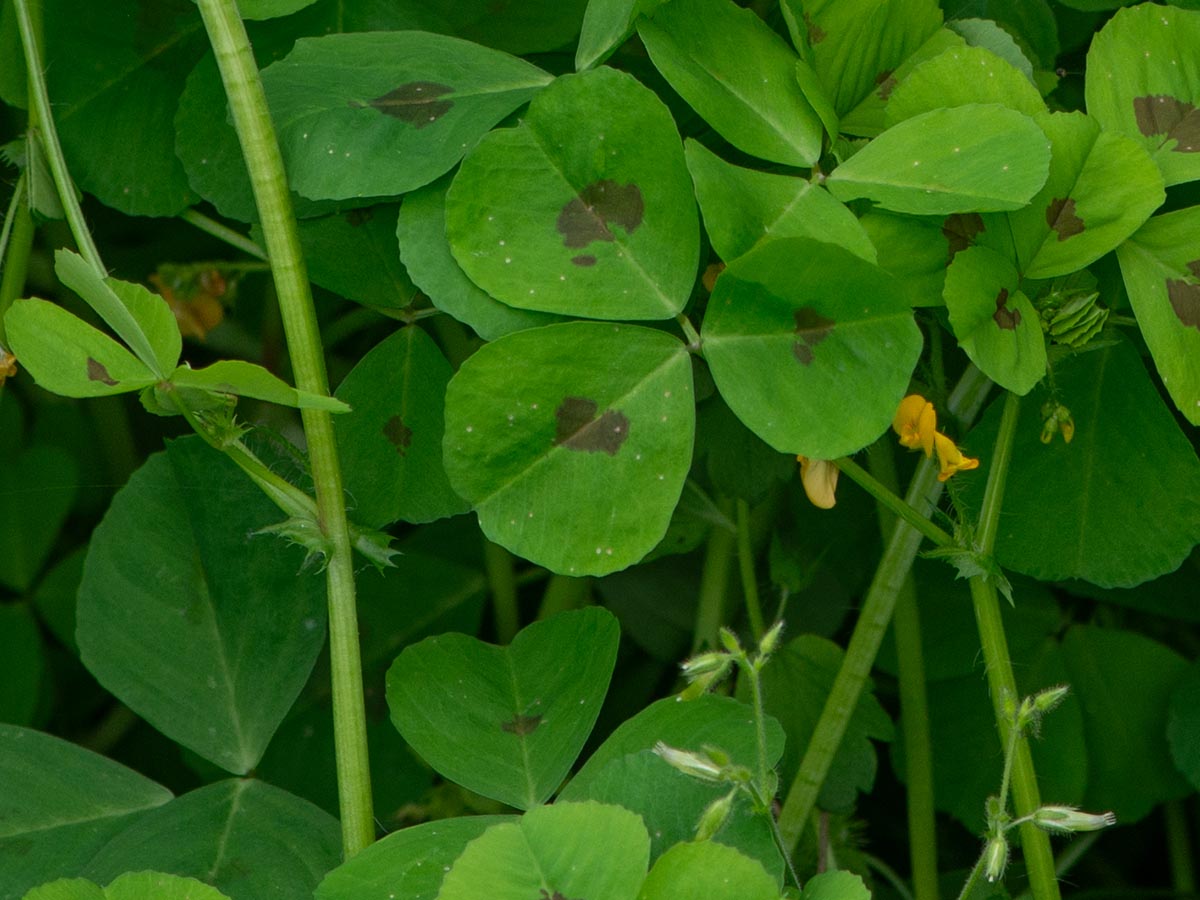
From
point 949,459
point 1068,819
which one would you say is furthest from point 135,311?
point 1068,819

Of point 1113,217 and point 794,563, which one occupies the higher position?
point 1113,217

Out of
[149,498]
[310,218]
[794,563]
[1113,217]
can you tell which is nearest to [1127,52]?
[1113,217]

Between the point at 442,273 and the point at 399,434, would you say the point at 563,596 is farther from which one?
the point at 442,273

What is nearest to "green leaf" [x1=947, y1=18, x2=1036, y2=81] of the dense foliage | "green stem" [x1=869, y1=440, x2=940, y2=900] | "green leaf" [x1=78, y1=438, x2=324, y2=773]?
the dense foliage

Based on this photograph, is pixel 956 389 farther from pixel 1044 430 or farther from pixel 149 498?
pixel 149 498

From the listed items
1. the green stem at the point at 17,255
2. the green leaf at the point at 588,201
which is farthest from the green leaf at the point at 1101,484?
the green stem at the point at 17,255

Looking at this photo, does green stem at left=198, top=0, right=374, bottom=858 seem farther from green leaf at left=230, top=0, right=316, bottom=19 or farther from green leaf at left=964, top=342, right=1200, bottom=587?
green leaf at left=964, top=342, right=1200, bottom=587

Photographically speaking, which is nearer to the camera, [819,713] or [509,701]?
[509,701]

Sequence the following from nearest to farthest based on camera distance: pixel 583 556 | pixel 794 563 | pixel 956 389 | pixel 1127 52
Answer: pixel 583 556 < pixel 1127 52 < pixel 956 389 < pixel 794 563
